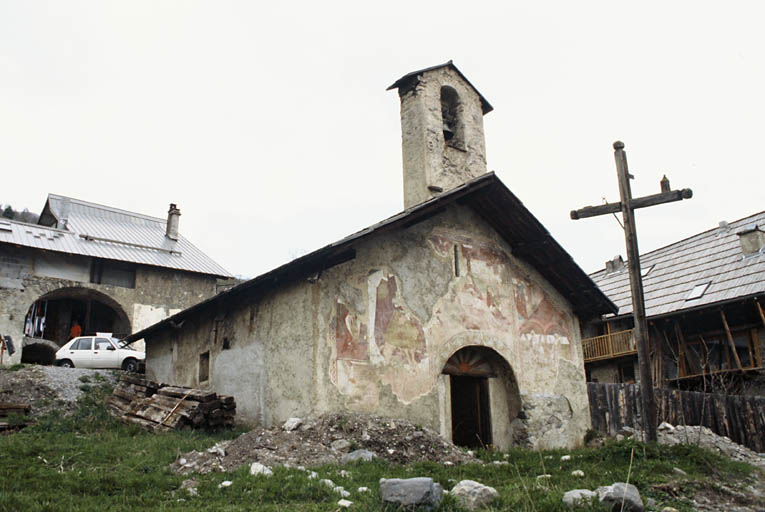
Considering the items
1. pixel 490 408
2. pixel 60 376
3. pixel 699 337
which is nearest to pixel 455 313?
pixel 490 408

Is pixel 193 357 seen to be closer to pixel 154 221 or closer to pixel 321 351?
pixel 321 351

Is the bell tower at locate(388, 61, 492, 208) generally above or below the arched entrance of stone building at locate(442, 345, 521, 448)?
above

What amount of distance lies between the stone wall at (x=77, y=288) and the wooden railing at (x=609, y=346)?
17320mm

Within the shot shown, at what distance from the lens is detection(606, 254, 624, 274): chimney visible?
33.3 meters

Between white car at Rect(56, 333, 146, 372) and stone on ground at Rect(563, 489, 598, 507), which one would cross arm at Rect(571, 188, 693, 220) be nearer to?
stone on ground at Rect(563, 489, 598, 507)

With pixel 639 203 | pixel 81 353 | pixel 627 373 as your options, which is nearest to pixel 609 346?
pixel 627 373

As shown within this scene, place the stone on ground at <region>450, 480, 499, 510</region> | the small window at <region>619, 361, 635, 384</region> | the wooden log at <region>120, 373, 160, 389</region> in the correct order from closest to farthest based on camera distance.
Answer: the stone on ground at <region>450, 480, 499, 510</region> < the wooden log at <region>120, 373, 160, 389</region> < the small window at <region>619, 361, 635, 384</region>

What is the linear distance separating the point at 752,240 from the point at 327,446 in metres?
22.0

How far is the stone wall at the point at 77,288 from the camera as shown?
2568 centimetres

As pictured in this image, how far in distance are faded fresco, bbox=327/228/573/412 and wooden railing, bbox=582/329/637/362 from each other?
12.8 m

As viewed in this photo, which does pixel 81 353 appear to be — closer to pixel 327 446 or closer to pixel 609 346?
pixel 327 446

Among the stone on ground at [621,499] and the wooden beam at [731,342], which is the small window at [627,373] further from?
the stone on ground at [621,499]

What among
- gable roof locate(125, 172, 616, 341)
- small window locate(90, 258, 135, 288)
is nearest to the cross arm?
gable roof locate(125, 172, 616, 341)

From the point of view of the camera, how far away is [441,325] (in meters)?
13.0
